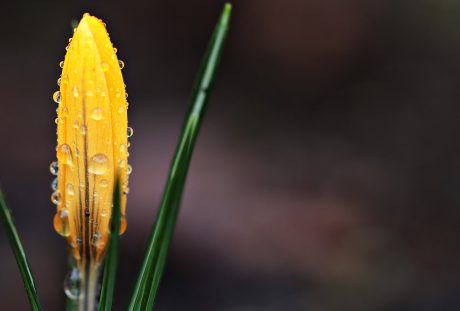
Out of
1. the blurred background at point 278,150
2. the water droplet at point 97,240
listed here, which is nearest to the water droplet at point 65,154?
the water droplet at point 97,240

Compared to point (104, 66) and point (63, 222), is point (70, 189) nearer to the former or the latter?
point (63, 222)

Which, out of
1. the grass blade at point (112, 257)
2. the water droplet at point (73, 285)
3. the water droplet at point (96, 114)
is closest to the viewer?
the grass blade at point (112, 257)

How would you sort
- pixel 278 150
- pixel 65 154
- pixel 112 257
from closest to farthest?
pixel 112 257
pixel 65 154
pixel 278 150

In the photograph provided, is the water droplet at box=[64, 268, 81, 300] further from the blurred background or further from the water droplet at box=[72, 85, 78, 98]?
the blurred background

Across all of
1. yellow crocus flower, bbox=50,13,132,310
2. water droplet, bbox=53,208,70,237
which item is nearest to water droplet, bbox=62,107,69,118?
yellow crocus flower, bbox=50,13,132,310

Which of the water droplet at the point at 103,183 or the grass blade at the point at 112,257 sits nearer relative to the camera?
the grass blade at the point at 112,257

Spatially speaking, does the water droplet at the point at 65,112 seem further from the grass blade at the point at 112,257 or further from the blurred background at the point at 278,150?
the blurred background at the point at 278,150

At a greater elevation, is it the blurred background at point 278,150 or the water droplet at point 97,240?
the water droplet at point 97,240

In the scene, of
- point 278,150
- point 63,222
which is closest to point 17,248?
point 63,222
